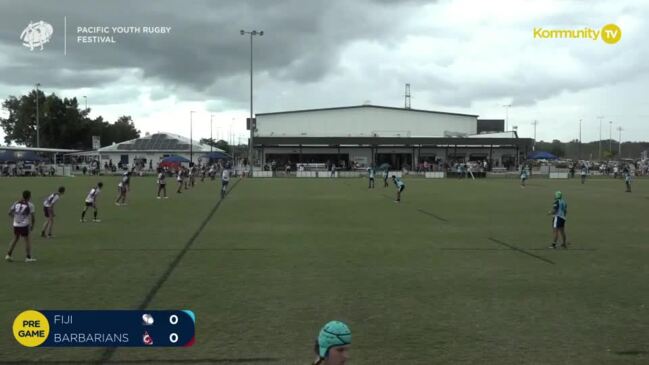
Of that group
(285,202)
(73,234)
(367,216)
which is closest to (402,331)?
(73,234)

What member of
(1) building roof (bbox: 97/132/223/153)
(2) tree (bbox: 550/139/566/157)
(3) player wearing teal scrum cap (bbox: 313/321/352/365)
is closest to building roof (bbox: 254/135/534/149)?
(1) building roof (bbox: 97/132/223/153)

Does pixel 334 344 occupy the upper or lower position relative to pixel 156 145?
lower

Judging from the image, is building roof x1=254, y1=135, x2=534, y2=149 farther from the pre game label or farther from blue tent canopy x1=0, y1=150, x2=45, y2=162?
the pre game label

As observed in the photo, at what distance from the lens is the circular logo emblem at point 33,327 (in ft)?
17.4

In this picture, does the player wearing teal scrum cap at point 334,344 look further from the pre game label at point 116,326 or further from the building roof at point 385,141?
the building roof at point 385,141

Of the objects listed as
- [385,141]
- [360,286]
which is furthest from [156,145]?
[360,286]

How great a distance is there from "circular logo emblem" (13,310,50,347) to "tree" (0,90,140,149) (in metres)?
113

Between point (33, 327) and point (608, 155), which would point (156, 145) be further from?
point (608, 155)

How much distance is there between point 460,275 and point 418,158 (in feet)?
225

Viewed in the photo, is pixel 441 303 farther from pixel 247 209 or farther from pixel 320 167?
pixel 320 167

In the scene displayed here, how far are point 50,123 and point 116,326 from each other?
11615cm

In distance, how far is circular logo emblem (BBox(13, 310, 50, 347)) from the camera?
5301 millimetres

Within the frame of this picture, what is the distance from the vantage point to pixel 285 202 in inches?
1107

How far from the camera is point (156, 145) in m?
91.5
